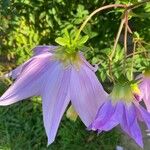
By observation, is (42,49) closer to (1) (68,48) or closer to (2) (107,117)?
(1) (68,48)

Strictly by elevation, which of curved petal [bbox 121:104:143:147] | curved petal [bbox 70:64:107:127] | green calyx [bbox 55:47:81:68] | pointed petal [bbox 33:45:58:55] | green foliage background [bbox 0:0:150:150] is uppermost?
pointed petal [bbox 33:45:58:55]

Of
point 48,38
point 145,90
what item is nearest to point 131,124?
point 145,90

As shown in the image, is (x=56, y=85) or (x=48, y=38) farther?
(x=48, y=38)

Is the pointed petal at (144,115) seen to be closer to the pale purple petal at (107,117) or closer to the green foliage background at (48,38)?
the pale purple petal at (107,117)

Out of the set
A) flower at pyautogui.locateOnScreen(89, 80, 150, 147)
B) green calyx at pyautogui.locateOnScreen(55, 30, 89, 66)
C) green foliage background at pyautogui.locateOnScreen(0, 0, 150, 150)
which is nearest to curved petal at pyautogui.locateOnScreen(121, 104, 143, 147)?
flower at pyautogui.locateOnScreen(89, 80, 150, 147)

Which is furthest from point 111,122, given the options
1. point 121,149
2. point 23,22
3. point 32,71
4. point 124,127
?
point 23,22

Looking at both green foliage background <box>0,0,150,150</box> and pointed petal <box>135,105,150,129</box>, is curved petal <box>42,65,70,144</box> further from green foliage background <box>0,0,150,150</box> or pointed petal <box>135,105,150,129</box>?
green foliage background <box>0,0,150,150</box>

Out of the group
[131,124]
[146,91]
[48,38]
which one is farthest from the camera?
[48,38]
